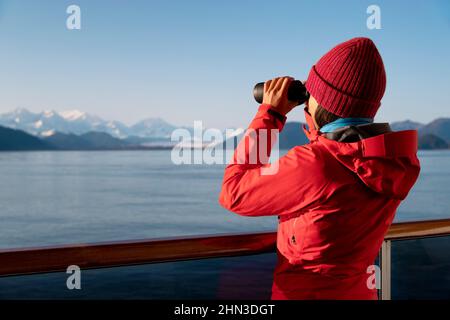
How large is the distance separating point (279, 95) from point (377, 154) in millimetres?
243

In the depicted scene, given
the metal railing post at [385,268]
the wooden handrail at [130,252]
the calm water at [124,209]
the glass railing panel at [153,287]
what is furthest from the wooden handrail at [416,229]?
the calm water at [124,209]

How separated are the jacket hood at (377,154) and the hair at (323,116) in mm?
37

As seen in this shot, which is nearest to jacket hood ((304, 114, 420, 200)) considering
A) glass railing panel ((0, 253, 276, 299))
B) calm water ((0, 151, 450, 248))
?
glass railing panel ((0, 253, 276, 299))

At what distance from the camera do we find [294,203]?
1.01 meters

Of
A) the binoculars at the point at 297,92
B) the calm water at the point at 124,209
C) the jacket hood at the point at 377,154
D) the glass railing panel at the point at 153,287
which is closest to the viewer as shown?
the jacket hood at the point at 377,154

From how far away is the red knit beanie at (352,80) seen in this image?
1.01m

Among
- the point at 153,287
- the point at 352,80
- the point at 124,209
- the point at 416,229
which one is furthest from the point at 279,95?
the point at 124,209

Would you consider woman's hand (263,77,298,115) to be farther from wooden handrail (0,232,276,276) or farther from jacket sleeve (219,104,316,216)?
wooden handrail (0,232,276,276)

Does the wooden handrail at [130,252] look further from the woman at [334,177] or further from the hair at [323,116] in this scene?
the hair at [323,116]

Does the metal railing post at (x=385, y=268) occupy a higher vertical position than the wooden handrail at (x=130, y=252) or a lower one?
lower

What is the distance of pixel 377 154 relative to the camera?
975 millimetres

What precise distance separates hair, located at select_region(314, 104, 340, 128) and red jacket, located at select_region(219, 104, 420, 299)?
0.07 ft

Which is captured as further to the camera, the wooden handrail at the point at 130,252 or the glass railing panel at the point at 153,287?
the glass railing panel at the point at 153,287

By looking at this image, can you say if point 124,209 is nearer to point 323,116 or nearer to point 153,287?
point 153,287
